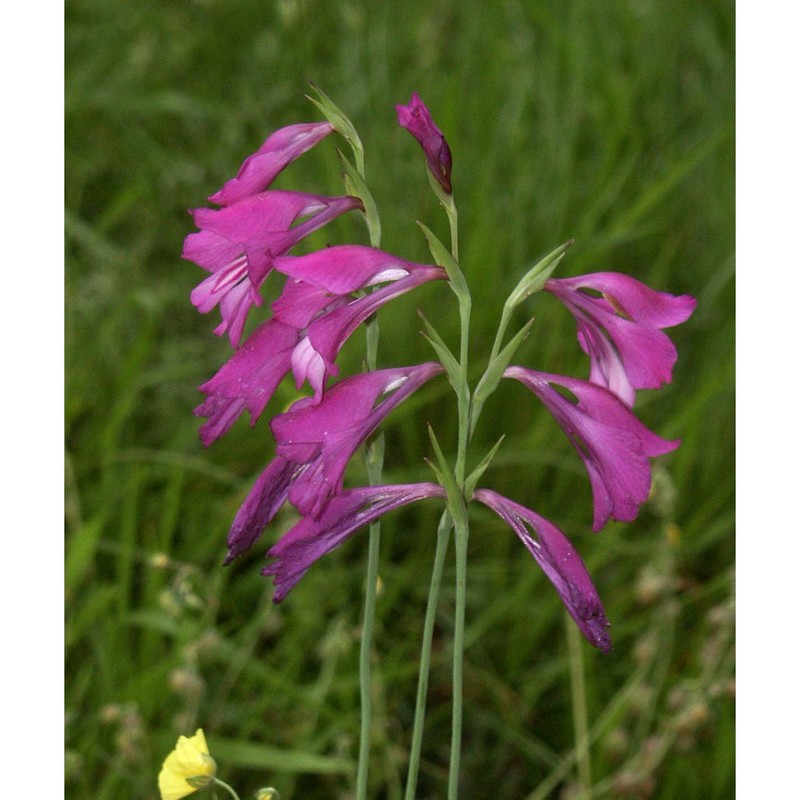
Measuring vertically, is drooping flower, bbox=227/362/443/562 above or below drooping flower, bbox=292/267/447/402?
below

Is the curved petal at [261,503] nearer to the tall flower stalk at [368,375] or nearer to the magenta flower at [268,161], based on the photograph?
the tall flower stalk at [368,375]

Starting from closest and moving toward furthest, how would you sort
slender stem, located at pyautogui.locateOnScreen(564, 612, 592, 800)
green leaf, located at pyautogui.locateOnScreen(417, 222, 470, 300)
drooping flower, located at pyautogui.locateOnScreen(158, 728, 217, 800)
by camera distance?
green leaf, located at pyautogui.locateOnScreen(417, 222, 470, 300) < drooping flower, located at pyautogui.locateOnScreen(158, 728, 217, 800) < slender stem, located at pyautogui.locateOnScreen(564, 612, 592, 800)

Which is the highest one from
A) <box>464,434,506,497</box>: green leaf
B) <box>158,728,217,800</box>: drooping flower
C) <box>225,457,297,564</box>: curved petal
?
<box>464,434,506,497</box>: green leaf

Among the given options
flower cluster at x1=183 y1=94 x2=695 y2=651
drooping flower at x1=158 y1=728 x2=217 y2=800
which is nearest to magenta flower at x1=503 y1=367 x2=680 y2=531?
flower cluster at x1=183 y1=94 x2=695 y2=651

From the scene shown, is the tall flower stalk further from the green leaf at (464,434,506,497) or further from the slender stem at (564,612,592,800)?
the slender stem at (564,612,592,800)

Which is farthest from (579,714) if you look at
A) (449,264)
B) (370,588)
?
(449,264)
